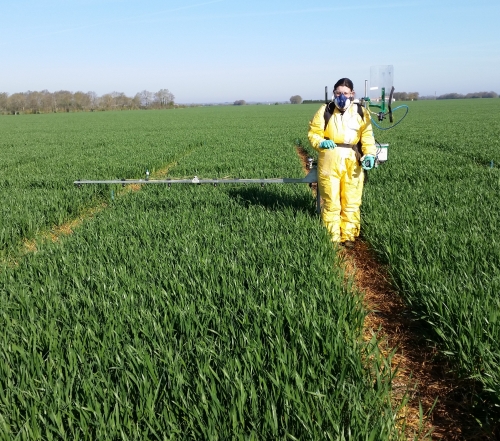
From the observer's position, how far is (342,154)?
212 inches

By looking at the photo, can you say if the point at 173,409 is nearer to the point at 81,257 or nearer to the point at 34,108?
the point at 81,257

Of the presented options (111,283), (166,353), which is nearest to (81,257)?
(111,283)

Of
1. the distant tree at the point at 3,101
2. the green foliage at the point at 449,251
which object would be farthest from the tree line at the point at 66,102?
the green foliage at the point at 449,251

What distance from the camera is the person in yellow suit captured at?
532 centimetres

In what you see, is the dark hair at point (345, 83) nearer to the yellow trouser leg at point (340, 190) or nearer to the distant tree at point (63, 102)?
the yellow trouser leg at point (340, 190)

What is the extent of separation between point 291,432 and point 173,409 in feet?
1.88

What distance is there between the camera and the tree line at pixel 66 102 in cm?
9612

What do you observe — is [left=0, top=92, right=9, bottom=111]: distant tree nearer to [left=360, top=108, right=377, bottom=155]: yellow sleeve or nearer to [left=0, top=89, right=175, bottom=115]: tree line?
[left=0, top=89, right=175, bottom=115]: tree line

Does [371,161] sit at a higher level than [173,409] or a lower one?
higher

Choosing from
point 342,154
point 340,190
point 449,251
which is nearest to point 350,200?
point 340,190

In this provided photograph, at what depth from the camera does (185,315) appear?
9.87 feet

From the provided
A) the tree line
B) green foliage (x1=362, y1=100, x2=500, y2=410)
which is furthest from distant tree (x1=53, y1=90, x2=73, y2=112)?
green foliage (x1=362, y1=100, x2=500, y2=410)

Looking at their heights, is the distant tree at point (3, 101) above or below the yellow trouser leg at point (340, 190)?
above

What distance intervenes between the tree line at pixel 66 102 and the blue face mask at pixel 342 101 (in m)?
99.9
